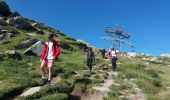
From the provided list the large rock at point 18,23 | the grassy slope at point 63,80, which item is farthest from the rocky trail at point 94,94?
the large rock at point 18,23

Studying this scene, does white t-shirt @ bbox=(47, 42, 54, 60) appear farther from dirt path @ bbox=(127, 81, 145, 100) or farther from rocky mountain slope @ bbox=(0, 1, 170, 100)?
dirt path @ bbox=(127, 81, 145, 100)

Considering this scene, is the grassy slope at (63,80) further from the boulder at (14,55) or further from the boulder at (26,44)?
the boulder at (26,44)

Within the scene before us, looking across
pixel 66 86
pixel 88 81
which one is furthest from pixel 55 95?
pixel 88 81

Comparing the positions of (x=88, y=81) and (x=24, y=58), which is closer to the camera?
(x=88, y=81)

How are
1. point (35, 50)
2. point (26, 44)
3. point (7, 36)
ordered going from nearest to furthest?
point (35, 50), point (26, 44), point (7, 36)

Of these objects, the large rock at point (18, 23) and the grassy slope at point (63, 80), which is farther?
the large rock at point (18, 23)

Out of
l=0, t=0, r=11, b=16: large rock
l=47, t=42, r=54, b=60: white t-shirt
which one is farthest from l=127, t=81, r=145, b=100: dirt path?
l=0, t=0, r=11, b=16: large rock

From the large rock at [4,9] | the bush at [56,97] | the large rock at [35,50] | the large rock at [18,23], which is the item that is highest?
the large rock at [4,9]

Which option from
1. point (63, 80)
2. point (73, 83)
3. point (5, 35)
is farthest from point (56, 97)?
point (5, 35)

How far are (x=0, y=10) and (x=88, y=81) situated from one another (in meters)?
43.1

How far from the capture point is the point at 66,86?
22031 millimetres

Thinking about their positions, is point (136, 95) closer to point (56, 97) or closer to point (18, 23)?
point (56, 97)

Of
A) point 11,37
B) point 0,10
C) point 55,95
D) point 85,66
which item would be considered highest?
point 0,10

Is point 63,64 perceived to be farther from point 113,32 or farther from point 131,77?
point 113,32
